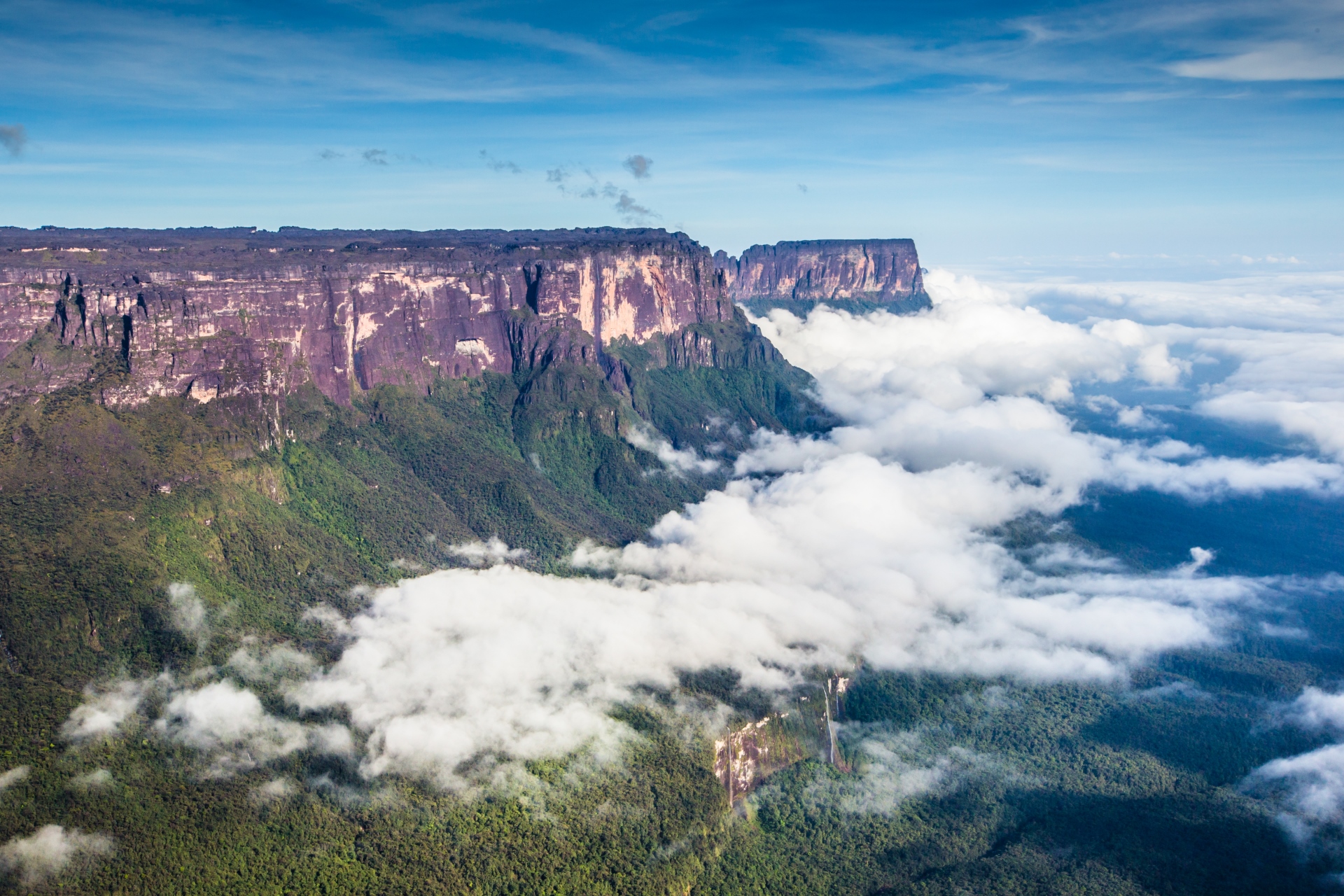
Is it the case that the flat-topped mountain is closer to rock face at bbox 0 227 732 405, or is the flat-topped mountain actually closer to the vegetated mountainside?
rock face at bbox 0 227 732 405

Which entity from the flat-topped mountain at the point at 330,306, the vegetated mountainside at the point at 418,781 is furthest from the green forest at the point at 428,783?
the flat-topped mountain at the point at 330,306

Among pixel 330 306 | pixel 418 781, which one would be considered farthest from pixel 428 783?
pixel 330 306

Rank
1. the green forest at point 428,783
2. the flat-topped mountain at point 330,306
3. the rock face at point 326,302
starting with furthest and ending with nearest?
the rock face at point 326,302 → the flat-topped mountain at point 330,306 → the green forest at point 428,783

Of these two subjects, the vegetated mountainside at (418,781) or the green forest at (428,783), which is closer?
the green forest at (428,783)

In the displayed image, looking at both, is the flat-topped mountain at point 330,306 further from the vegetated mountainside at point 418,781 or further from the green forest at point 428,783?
the green forest at point 428,783

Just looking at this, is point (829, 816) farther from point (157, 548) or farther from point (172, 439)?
point (172, 439)

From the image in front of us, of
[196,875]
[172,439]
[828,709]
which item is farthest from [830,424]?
[196,875]

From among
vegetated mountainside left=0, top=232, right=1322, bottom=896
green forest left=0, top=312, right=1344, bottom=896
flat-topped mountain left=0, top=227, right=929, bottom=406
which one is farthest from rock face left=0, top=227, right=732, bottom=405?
green forest left=0, top=312, right=1344, bottom=896
